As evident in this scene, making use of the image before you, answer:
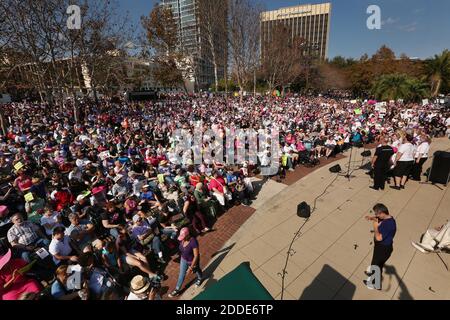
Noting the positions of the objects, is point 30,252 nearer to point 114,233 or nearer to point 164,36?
point 114,233

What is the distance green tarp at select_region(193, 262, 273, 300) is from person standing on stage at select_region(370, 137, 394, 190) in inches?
277

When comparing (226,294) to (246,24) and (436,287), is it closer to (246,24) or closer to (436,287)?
(436,287)

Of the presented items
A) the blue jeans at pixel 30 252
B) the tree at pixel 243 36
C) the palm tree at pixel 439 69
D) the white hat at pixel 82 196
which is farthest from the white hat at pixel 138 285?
the palm tree at pixel 439 69

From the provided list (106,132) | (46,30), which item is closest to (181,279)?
(106,132)

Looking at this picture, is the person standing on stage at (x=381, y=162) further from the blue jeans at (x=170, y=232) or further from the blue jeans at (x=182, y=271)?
the blue jeans at (x=170, y=232)

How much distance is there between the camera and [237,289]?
246 centimetres

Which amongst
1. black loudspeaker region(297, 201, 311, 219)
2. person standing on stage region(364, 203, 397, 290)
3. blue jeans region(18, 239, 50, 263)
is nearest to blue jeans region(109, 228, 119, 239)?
blue jeans region(18, 239, 50, 263)

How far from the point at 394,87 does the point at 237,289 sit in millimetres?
40021

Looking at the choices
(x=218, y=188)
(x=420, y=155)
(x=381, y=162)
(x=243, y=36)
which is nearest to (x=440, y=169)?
(x=420, y=155)

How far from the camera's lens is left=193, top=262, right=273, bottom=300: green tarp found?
7.82 ft

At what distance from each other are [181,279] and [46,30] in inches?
786

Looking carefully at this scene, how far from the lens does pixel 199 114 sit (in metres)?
23.6

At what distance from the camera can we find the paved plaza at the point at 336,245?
4.29m

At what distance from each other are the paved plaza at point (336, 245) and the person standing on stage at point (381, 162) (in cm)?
34
